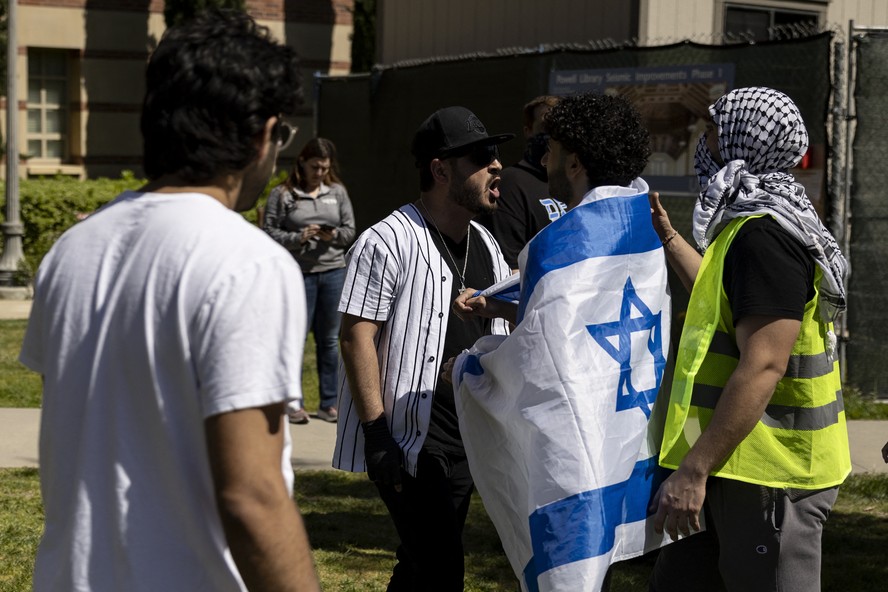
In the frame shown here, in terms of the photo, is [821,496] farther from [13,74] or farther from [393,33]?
Answer: [13,74]

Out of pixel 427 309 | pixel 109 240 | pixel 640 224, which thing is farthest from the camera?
pixel 427 309

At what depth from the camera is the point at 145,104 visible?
6.95ft

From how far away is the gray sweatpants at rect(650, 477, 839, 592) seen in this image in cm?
317

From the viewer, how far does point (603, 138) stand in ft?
11.5

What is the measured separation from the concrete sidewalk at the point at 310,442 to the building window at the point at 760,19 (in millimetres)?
4200

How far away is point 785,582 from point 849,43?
6.36 meters

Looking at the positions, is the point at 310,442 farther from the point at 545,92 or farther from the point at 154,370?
the point at 154,370

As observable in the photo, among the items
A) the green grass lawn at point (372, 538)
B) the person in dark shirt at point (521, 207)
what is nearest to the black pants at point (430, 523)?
the green grass lawn at point (372, 538)

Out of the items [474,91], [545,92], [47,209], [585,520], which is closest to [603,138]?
[585,520]

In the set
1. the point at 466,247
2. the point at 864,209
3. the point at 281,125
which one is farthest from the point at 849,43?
the point at 281,125

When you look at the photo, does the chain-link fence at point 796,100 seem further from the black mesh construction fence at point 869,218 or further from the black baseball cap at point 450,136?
the black baseball cap at point 450,136

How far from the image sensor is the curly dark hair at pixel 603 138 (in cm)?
350

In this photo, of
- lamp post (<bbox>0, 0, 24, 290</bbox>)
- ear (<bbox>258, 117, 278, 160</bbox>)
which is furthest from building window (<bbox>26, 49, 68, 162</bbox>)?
ear (<bbox>258, 117, 278, 160</bbox>)

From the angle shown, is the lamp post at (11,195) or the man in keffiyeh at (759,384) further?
the lamp post at (11,195)
